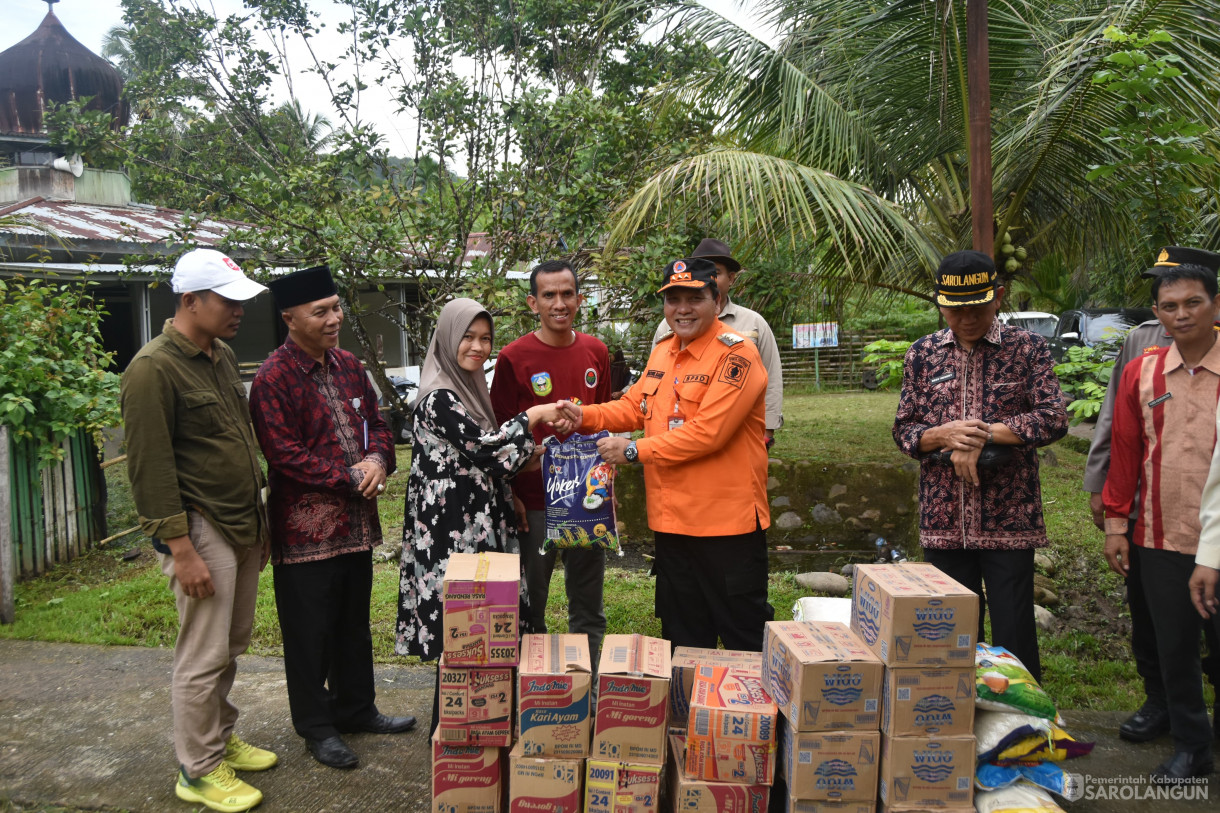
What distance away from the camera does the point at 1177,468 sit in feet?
10.1

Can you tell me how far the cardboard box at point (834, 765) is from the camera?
106 inches

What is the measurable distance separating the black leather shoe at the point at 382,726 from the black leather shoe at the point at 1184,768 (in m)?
2.93

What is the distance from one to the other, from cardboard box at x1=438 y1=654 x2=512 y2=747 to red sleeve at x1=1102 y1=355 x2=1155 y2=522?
2.39 metres

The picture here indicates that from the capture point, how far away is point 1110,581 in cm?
569

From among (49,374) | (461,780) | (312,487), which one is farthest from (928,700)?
(49,374)

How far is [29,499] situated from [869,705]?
581cm

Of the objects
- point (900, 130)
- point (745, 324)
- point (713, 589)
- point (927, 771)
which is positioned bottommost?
point (927, 771)

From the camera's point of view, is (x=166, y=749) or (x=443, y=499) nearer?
(x=443, y=499)

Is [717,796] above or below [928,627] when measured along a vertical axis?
below

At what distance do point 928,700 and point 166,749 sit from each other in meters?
3.04

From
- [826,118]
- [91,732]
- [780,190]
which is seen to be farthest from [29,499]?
[826,118]

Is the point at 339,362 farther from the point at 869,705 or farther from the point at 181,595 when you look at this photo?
the point at 869,705

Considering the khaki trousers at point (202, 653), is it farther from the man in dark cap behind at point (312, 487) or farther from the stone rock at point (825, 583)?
the stone rock at point (825, 583)

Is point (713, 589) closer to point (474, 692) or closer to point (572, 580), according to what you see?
point (572, 580)
